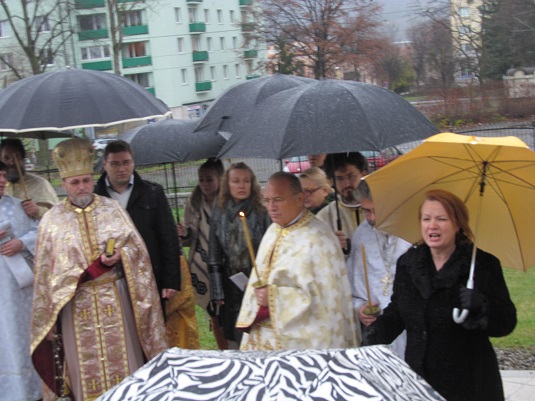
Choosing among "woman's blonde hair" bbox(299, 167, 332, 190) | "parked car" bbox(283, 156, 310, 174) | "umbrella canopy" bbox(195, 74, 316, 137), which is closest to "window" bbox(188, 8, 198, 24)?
"parked car" bbox(283, 156, 310, 174)

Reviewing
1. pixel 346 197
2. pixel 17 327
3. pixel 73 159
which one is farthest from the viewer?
pixel 17 327

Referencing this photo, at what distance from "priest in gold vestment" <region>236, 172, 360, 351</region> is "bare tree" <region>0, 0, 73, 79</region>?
21162 millimetres

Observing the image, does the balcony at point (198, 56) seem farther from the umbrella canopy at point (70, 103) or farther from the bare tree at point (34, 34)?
the umbrella canopy at point (70, 103)

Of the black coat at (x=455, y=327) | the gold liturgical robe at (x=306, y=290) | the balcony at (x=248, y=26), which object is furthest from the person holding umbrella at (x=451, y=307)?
the balcony at (x=248, y=26)

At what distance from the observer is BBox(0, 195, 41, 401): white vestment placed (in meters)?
5.75

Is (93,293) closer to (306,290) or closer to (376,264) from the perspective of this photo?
(306,290)

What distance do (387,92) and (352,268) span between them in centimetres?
108

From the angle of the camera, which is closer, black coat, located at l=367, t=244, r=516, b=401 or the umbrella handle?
the umbrella handle

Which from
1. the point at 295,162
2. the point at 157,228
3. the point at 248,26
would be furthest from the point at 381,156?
the point at 248,26

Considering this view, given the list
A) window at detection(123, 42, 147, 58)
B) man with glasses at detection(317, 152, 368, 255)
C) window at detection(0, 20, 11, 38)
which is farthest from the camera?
window at detection(123, 42, 147, 58)

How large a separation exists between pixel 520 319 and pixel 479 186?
4.60m

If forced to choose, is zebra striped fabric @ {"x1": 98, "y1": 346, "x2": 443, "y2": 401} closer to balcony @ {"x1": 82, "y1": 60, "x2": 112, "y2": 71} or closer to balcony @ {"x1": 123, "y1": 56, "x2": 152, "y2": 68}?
balcony @ {"x1": 82, "y1": 60, "x2": 112, "y2": 71}

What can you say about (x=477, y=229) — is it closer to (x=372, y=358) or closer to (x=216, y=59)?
(x=372, y=358)

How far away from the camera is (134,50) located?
52.9 meters
